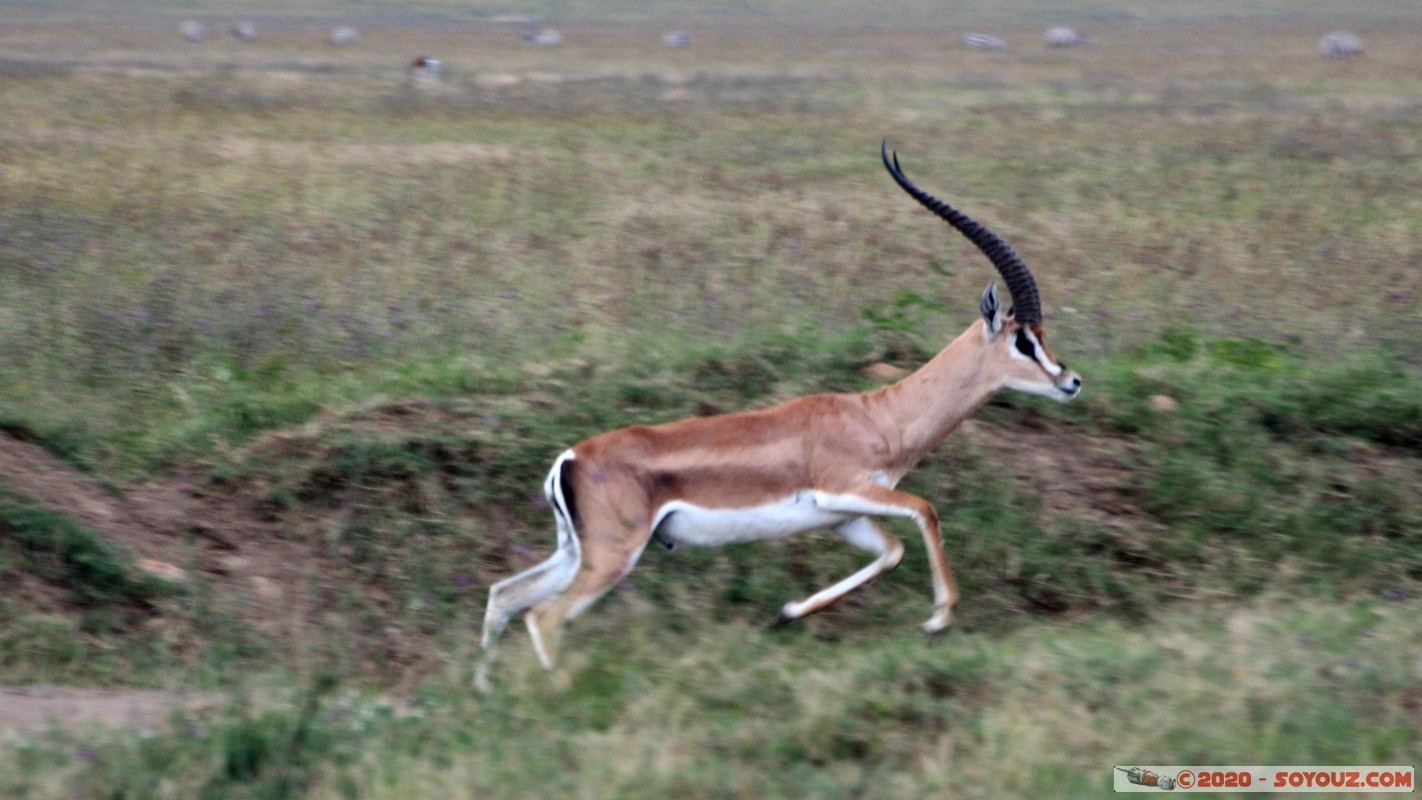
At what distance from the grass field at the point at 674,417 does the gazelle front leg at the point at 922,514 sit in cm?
12

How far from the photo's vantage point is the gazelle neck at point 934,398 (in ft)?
18.4

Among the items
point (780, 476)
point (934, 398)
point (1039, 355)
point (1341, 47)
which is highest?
point (1039, 355)

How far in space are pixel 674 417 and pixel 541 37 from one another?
3677 cm

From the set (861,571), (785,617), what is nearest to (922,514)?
(861,571)

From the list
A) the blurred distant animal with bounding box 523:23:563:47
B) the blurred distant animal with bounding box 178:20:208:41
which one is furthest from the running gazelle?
the blurred distant animal with bounding box 178:20:208:41

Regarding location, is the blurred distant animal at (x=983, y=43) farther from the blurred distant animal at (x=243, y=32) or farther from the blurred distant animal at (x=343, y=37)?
the blurred distant animal at (x=243, y=32)

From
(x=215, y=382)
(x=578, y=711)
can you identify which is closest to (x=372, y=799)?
(x=578, y=711)

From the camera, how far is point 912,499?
528 centimetres

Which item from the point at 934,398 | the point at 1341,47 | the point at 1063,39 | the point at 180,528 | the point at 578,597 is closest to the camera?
the point at 578,597

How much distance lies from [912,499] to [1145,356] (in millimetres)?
2949

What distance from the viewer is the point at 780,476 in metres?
5.26

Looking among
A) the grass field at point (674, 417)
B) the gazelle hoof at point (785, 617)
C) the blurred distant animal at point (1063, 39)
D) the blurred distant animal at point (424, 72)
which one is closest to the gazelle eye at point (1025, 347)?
the grass field at point (674, 417)

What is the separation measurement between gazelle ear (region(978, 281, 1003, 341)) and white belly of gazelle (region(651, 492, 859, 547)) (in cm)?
96

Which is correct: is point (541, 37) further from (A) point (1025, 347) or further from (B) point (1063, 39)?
(A) point (1025, 347)
